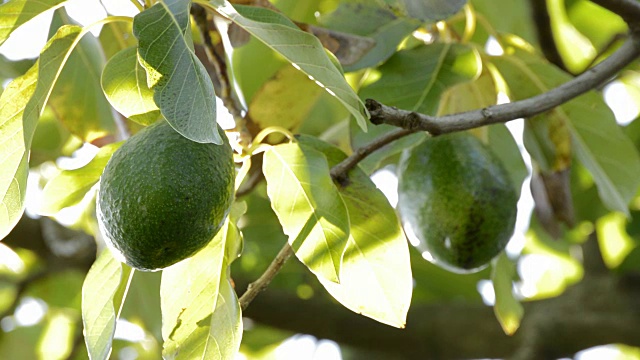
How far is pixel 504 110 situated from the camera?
111 centimetres

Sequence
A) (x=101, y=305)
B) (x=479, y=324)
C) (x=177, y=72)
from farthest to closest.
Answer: (x=479, y=324), (x=101, y=305), (x=177, y=72)

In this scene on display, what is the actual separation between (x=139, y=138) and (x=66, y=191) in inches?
9.3

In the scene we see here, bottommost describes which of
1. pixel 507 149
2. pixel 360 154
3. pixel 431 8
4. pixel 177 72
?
pixel 507 149

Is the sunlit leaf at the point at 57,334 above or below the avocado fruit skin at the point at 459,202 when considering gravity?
below

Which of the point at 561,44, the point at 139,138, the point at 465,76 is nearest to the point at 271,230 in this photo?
the point at 561,44

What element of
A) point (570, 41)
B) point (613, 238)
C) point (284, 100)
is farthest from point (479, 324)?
point (284, 100)

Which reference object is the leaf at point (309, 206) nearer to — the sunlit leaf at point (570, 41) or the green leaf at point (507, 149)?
the green leaf at point (507, 149)

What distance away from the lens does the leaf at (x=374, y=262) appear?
115 cm

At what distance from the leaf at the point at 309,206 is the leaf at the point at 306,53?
0.14 m

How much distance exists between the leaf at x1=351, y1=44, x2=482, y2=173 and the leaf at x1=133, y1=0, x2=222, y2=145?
1.59ft

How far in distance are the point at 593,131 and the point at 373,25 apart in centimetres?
45

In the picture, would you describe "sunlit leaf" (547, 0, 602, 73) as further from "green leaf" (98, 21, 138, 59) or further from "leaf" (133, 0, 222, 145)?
"leaf" (133, 0, 222, 145)

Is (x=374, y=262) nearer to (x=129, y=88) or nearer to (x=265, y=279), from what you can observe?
(x=265, y=279)

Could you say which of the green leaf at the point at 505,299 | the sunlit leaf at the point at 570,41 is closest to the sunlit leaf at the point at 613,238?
the sunlit leaf at the point at 570,41
